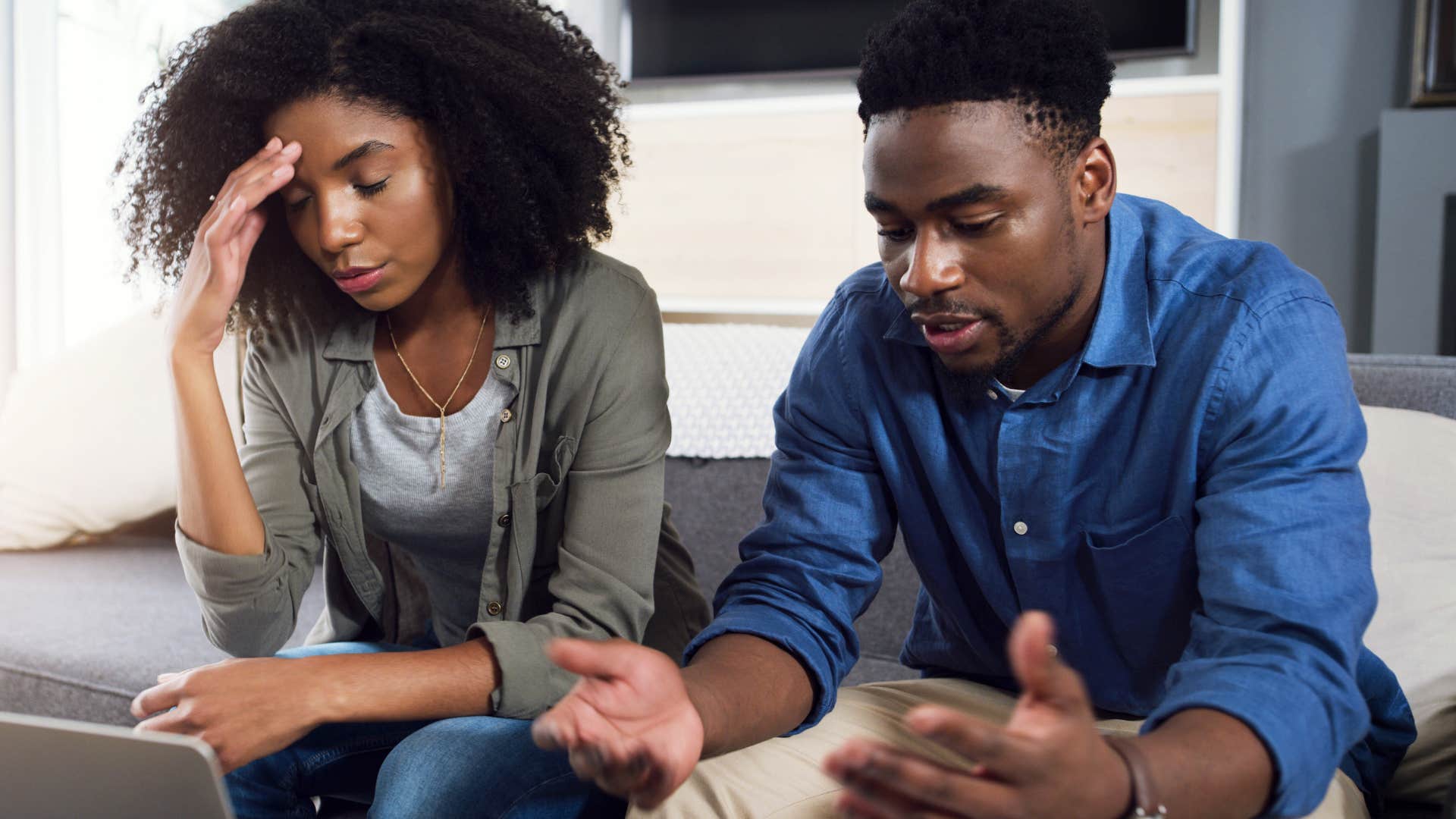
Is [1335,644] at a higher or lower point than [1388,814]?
higher

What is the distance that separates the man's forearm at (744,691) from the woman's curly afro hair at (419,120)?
0.43 meters

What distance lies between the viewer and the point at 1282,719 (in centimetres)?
76

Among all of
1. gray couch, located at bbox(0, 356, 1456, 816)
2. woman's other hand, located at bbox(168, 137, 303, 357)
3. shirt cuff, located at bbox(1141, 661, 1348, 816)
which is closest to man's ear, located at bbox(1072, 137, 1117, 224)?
shirt cuff, located at bbox(1141, 661, 1348, 816)

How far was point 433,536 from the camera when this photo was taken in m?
1.22

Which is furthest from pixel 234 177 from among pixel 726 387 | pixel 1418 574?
pixel 1418 574

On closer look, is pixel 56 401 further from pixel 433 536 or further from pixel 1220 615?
pixel 1220 615

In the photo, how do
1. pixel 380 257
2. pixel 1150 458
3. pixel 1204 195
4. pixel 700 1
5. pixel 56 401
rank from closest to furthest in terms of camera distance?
pixel 1150 458 → pixel 380 257 → pixel 56 401 → pixel 1204 195 → pixel 700 1

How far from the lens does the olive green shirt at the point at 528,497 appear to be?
1.12 m

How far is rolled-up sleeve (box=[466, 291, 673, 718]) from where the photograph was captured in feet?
3.48

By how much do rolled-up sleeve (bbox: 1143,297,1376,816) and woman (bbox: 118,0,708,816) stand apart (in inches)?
20.0

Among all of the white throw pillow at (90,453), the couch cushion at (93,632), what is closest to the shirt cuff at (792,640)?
the couch cushion at (93,632)

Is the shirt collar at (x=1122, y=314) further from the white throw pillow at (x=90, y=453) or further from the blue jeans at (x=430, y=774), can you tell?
the white throw pillow at (x=90, y=453)

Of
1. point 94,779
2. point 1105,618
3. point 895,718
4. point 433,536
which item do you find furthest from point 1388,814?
point 94,779

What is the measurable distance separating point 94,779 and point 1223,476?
0.79m
